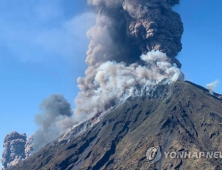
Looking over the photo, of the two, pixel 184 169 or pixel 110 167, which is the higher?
pixel 110 167

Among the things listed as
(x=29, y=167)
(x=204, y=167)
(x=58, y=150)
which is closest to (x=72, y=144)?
(x=58, y=150)

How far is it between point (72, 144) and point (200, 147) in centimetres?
6343

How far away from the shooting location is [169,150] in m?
163

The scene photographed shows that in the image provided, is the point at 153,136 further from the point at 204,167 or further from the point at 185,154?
the point at 204,167

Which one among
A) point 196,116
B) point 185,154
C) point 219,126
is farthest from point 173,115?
point 185,154

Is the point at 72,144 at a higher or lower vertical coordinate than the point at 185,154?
higher

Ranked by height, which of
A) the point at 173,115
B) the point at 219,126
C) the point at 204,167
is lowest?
the point at 204,167

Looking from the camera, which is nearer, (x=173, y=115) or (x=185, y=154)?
(x=185, y=154)

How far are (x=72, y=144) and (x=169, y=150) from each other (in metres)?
52.9

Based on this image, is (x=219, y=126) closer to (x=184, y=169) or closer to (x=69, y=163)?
(x=184, y=169)

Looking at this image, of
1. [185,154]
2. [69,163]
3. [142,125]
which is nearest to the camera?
[185,154]

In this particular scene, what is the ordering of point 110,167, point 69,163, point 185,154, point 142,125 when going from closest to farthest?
point 185,154
point 110,167
point 69,163
point 142,125

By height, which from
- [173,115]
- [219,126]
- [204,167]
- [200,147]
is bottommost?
[204,167]

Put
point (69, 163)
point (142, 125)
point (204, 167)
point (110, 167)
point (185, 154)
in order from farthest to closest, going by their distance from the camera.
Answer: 1. point (142, 125)
2. point (69, 163)
3. point (110, 167)
4. point (185, 154)
5. point (204, 167)
